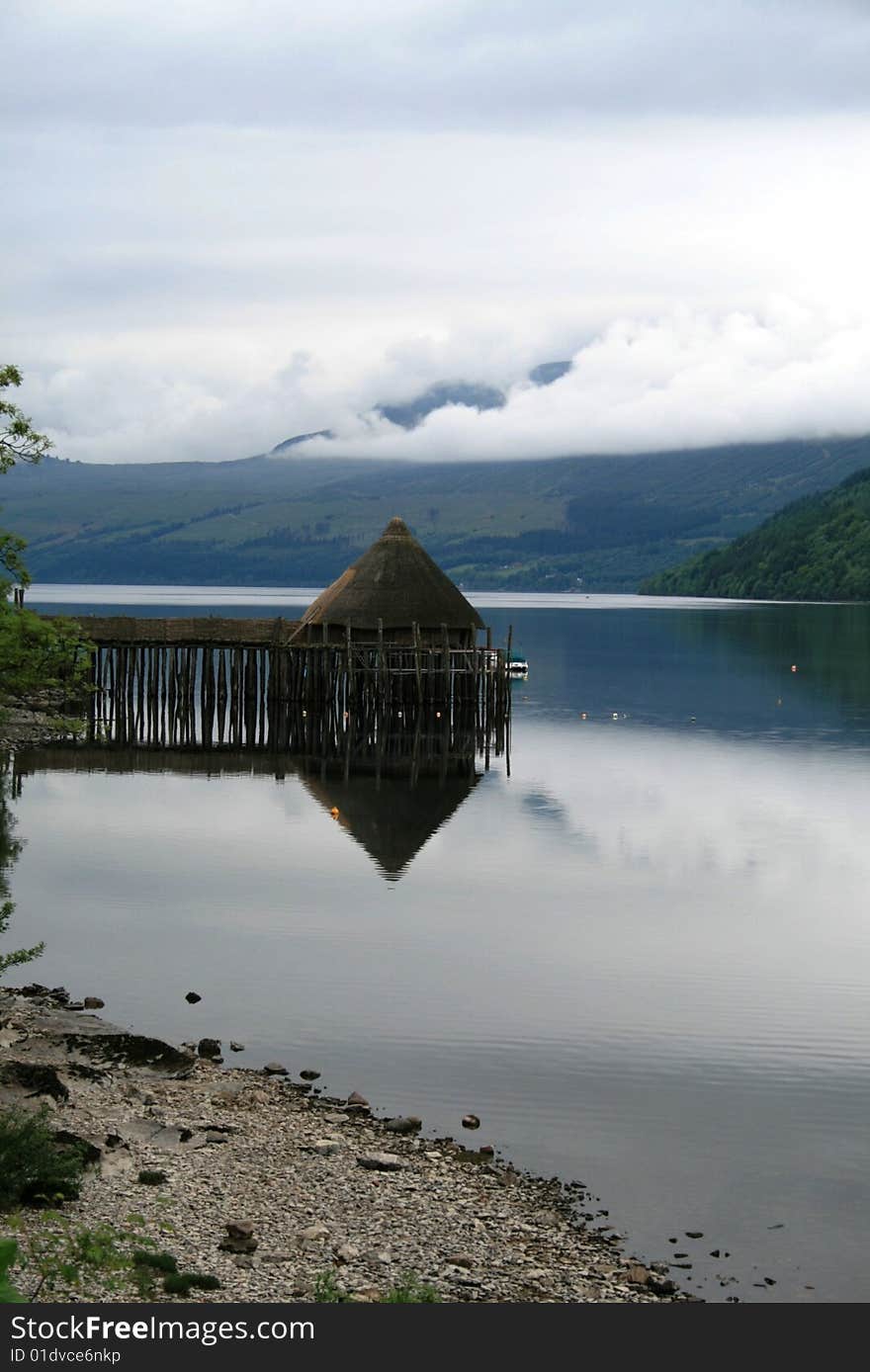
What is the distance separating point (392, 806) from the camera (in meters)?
37.5

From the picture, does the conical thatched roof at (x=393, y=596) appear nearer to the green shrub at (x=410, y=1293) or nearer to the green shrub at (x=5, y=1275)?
the green shrub at (x=410, y=1293)

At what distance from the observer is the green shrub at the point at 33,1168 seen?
39.1 ft

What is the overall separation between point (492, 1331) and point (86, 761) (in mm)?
35531

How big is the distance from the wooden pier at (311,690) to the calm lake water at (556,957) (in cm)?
736

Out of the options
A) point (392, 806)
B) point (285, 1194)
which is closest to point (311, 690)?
point (392, 806)

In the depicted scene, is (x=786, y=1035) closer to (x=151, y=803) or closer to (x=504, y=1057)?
(x=504, y=1057)

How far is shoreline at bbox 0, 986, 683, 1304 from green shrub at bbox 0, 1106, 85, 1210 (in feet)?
0.59

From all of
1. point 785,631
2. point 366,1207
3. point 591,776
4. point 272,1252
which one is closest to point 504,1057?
point 366,1207

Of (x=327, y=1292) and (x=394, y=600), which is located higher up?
(x=394, y=600)

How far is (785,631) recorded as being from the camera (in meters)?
134

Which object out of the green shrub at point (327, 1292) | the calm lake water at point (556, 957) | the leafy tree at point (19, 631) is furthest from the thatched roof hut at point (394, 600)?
the green shrub at point (327, 1292)

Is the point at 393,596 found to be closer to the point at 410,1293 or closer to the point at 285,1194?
the point at 285,1194

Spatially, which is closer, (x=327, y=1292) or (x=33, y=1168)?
(x=327, y=1292)

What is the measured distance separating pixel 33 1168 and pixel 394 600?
142ft
